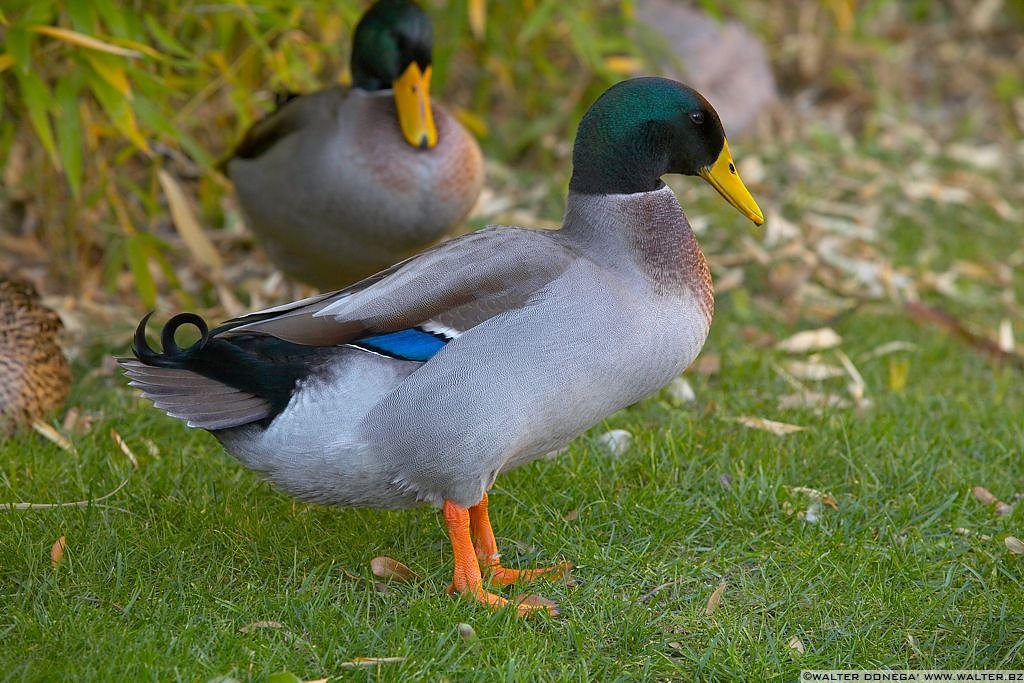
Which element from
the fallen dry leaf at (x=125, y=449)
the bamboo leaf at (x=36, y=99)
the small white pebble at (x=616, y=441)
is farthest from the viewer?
the bamboo leaf at (x=36, y=99)

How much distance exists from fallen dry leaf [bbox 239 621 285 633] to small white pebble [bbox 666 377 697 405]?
1616 millimetres

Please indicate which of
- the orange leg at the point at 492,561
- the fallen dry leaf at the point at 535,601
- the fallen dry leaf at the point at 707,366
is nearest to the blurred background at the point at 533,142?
the fallen dry leaf at the point at 707,366

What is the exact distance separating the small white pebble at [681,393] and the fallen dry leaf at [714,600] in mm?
1080

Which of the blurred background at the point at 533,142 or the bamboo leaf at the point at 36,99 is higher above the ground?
the bamboo leaf at the point at 36,99

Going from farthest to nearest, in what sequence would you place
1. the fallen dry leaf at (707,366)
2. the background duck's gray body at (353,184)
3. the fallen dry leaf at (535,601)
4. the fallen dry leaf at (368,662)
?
the fallen dry leaf at (707,366), the background duck's gray body at (353,184), the fallen dry leaf at (535,601), the fallen dry leaf at (368,662)

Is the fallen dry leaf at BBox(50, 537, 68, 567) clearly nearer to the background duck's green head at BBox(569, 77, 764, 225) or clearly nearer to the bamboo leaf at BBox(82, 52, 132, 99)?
the background duck's green head at BBox(569, 77, 764, 225)

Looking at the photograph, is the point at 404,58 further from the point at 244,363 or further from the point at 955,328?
the point at 955,328

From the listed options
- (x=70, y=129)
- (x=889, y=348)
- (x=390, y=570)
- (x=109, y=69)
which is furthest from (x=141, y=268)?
(x=889, y=348)

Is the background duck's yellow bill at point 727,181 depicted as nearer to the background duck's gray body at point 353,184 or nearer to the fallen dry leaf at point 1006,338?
the background duck's gray body at point 353,184

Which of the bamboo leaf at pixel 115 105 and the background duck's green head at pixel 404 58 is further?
the background duck's green head at pixel 404 58

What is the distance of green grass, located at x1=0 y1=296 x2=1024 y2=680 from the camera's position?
2.53 meters

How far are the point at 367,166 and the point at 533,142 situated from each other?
2.47m

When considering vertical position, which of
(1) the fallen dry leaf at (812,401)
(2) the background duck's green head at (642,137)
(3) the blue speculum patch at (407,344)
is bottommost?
(1) the fallen dry leaf at (812,401)

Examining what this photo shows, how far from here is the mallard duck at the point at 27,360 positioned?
11.3ft
